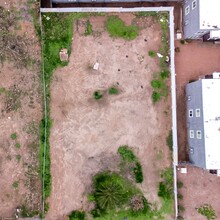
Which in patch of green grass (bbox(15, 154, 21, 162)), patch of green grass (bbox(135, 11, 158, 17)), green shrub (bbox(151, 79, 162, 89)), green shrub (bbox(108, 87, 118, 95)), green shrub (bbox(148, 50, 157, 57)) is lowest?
patch of green grass (bbox(15, 154, 21, 162))

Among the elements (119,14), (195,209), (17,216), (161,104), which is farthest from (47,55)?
(195,209)

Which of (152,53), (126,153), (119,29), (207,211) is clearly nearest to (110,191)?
(126,153)

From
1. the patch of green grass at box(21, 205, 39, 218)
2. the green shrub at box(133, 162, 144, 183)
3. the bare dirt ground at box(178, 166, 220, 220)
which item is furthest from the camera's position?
the bare dirt ground at box(178, 166, 220, 220)

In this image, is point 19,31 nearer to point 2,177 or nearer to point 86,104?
point 86,104

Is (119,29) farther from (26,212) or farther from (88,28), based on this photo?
(26,212)

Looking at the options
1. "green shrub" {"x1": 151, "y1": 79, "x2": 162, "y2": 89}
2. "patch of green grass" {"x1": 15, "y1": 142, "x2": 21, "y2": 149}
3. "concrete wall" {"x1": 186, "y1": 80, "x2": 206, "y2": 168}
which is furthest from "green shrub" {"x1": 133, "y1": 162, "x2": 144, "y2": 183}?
"patch of green grass" {"x1": 15, "y1": 142, "x2": 21, "y2": 149}

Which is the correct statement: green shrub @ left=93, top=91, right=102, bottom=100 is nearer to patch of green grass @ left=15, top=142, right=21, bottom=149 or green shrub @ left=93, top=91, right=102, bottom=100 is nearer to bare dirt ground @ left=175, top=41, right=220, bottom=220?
bare dirt ground @ left=175, top=41, right=220, bottom=220

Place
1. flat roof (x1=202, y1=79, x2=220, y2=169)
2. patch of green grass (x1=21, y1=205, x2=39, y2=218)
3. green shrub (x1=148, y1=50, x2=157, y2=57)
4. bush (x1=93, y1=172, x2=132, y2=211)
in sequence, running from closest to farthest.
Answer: flat roof (x1=202, y1=79, x2=220, y2=169) → bush (x1=93, y1=172, x2=132, y2=211) → patch of green grass (x1=21, y1=205, x2=39, y2=218) → green shrub (x1=148, y1=50, x2=157, y2=57)
